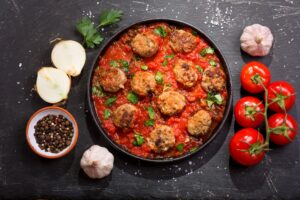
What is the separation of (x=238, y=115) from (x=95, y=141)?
146 cm

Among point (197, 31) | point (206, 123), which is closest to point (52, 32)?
point (197, 31)

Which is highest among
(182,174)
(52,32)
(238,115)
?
(52,32)

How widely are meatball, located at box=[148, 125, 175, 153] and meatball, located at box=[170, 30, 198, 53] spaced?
79cm

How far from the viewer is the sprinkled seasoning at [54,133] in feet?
16.5

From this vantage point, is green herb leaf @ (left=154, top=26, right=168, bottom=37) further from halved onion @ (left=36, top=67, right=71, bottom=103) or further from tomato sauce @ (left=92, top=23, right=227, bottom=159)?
halved onion @ (left=36, top=67, right=71, bottom=103)

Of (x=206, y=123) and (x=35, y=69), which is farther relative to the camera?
(x=35, y=69)

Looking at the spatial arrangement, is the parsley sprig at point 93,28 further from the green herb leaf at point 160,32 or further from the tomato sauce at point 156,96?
the green herb leaf at point 160,32

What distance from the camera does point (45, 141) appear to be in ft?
16.6

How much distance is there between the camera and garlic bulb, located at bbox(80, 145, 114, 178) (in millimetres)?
4922

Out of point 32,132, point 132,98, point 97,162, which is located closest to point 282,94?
point 132,98

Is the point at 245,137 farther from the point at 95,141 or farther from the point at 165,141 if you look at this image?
→ the point at 95,141

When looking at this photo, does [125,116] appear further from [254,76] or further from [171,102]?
[254,76]

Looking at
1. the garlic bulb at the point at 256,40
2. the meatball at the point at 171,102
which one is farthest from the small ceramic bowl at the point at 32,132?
the garlic bulb at the point at 256,40

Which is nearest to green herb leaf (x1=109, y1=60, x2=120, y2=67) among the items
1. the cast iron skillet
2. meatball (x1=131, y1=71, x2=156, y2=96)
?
the cast iron skillet
